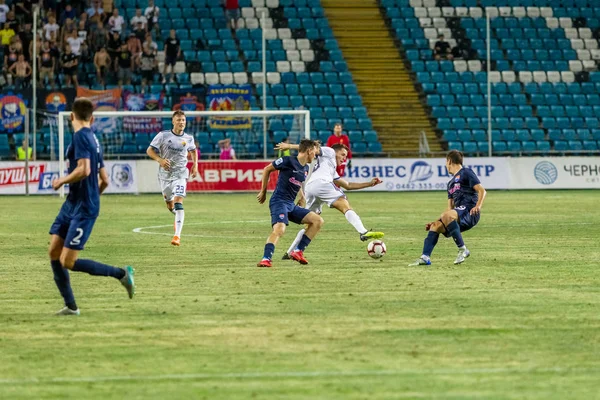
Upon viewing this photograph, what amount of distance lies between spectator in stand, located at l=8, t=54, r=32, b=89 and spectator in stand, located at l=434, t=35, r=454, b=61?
17.0 meters

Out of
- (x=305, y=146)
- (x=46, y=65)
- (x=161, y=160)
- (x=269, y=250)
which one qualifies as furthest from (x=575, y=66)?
(x=269, y=250)

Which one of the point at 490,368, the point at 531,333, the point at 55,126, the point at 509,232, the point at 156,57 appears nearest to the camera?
the point at 490,368

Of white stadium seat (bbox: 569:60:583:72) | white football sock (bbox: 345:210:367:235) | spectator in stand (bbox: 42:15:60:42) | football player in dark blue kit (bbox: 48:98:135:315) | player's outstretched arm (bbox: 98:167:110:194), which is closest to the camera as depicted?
football player in dark blue kit (bbox: 48:98:135:315)

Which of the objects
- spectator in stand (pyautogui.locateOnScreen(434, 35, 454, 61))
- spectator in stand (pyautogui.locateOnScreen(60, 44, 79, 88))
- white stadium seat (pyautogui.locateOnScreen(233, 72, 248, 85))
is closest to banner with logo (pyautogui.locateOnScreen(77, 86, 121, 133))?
spectator in stand (pyautogui.locateOnScreen(60, 44, 79, 88))

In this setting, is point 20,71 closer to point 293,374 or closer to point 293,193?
point 293,193

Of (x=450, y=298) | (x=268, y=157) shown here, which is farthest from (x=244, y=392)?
(x=268, y=157)

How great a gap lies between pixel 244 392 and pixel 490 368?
1804 millimetres

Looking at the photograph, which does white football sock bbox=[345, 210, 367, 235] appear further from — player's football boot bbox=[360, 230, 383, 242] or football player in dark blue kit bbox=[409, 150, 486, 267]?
football player in dark blue kit bbox=[409, 150, 486, 267]

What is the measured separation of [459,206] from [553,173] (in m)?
26.5

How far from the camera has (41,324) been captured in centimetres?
1055

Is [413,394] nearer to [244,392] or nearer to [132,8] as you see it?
[244,392]

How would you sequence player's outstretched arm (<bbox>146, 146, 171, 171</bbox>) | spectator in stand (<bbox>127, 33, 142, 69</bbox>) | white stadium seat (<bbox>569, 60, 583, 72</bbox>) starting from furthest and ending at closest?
white stadium seat (<bbox>569, 60, 583, 72</bbox>) < spectator in stand (<bbox>127, 33, 142, 69</bbox>) < player's outstretched arm (<bbox>146, 146, 171, 171</bbox>)

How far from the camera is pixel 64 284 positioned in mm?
11148

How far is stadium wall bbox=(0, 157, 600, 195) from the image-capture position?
39.8 m
